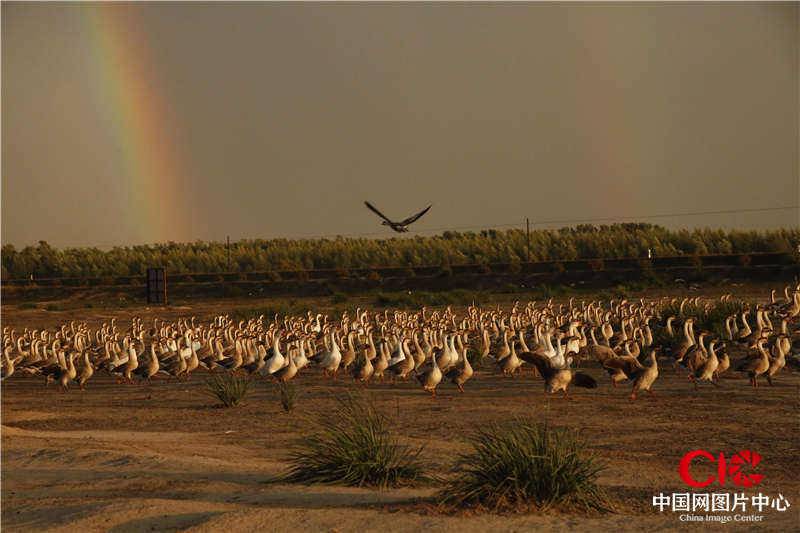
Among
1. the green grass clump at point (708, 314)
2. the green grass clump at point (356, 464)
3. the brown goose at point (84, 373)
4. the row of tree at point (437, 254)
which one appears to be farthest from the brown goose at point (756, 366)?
the row of tree at point (437, 254)

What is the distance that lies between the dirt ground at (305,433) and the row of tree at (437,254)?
45.0 metres

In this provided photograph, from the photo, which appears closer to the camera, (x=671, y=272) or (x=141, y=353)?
(x=141, y=353)

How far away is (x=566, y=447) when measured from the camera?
36.0 feet

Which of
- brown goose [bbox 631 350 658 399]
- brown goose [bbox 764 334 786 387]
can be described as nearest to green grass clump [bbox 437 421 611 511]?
brown goose [bbox 631 350 658 399]

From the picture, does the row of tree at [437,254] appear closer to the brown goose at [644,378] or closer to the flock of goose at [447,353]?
the flock of goose at [447,353]

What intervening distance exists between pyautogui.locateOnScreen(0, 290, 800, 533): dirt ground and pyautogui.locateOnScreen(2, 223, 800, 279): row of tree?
Answer: 45.0 m

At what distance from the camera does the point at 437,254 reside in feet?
258

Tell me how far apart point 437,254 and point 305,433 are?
62.1 metres

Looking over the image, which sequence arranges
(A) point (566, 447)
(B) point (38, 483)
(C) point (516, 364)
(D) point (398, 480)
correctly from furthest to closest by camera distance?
(C) point (516, 364) → (B) point (38, 483) → (D) point (398, 480) → (A) point (566, 447)

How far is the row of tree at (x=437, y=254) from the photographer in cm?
6931

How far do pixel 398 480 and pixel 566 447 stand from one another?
6.70 ft

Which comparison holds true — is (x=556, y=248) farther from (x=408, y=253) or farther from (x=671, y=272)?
(x=671, y=272)

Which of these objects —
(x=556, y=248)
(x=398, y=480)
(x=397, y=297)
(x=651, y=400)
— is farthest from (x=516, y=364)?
(x=556, y=248)

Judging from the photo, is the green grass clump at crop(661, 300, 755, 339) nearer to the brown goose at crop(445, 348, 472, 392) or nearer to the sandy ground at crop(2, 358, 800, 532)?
the sandy ground at crop(2, 358, 800, 532)
